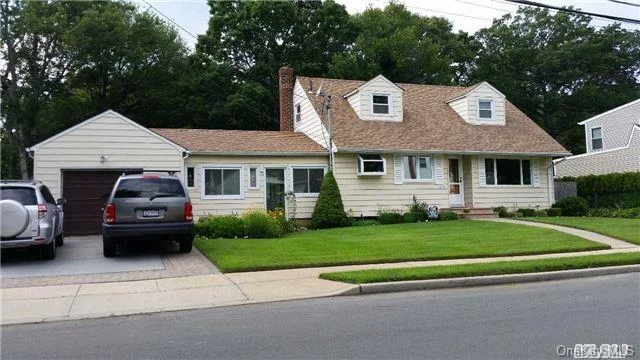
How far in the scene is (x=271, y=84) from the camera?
3709 cm

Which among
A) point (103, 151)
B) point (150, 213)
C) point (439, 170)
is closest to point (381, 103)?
point (439, 170)

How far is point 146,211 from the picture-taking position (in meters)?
12.6

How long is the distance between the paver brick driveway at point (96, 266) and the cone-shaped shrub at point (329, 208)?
6.57 meters

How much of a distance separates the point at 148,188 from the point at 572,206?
63.4 ft

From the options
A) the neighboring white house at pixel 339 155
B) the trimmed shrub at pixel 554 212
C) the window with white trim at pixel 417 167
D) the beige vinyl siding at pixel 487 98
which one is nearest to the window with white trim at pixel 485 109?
the neighboring white house at pixel 339 155

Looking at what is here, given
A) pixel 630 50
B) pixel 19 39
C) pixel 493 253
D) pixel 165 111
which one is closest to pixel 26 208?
pixel 493 253

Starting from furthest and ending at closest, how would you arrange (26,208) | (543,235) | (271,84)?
(271,84)
(543,235)
(26,208)

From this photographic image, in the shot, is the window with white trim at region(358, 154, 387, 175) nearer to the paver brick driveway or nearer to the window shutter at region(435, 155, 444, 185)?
the window shutter at region(435, 155, 444, 185)

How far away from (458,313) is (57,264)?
9013 mm

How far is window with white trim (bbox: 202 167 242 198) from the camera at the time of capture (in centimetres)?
2030

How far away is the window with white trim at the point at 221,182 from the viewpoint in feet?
66.6

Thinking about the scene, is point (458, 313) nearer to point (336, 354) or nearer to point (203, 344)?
point (336, 354)

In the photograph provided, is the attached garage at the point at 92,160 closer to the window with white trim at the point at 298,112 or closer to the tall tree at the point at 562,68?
the window with white trim at the point at 298,112

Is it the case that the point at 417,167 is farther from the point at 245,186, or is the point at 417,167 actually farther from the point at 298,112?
the point at 245,186
